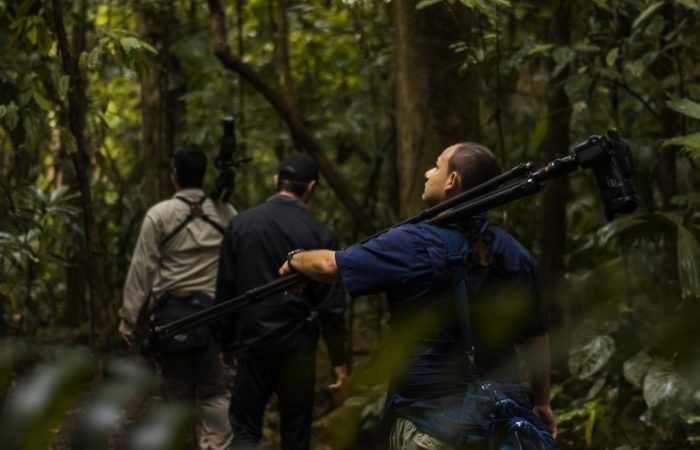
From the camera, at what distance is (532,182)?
9.37ft

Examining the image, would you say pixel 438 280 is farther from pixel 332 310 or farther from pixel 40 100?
pixel 40 100

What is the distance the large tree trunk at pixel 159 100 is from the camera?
908 centimetres

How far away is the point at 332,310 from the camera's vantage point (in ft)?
17.5

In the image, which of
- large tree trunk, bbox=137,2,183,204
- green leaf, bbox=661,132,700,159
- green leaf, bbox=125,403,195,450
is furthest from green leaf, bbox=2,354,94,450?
large tree trunk, bbox=137,2,183,204

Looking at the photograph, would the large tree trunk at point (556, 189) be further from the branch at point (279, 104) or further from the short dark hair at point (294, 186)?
the short dark hair at point (294, 186)

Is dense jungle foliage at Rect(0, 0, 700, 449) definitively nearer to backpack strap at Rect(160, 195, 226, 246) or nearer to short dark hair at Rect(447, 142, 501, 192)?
backpack strap at Rect(160, 195, 226, 246)

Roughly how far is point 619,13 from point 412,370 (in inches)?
160

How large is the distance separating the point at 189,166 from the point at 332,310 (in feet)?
4.25

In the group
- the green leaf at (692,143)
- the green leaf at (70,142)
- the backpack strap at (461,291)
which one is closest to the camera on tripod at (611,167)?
the backpack strap at (461,291)

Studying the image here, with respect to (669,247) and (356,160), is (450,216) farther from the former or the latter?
(356,160)

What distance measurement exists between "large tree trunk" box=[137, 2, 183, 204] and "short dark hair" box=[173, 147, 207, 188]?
10.0 feet

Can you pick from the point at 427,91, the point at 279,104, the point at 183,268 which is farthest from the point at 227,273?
the point at 279,104

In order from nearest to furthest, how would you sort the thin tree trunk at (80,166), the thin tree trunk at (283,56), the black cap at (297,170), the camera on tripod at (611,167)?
the camera on tripod at (611,167) → the black cap at (297,170) → the thin tree trunk at (80,166) → the thin tree trunk at (283,56)

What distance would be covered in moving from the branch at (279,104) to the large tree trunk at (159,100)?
2.02 metres
